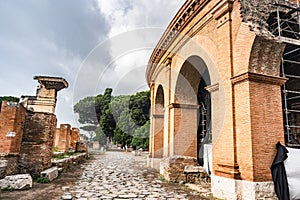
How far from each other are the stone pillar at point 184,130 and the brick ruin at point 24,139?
4555 millimetres

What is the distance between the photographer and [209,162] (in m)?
8.02

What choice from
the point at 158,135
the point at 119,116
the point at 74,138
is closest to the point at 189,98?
the point at 158,135

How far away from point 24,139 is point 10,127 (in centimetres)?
96

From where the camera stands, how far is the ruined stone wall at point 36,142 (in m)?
7.00

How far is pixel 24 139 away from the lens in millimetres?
7184

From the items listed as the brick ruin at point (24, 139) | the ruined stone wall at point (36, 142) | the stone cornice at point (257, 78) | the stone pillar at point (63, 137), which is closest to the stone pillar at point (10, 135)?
the brick ruin at point (24, 139)

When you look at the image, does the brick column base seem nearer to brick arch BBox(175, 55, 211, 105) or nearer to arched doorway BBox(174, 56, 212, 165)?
arched doorway BBox(174, 56, 212, 165)

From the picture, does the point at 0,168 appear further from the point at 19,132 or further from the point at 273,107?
the point at 273,107

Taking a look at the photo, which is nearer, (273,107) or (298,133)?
(273,107)

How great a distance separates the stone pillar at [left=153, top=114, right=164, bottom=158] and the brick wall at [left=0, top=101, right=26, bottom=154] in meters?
7.11

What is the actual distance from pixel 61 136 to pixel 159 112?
20.1 ft

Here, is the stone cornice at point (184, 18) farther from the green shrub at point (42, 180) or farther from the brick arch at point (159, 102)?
the green shrub at point (42, 180)

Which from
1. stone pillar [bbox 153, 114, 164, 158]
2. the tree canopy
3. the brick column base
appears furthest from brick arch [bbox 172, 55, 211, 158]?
the tree canopy

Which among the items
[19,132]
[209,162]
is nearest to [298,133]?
[209,162]
